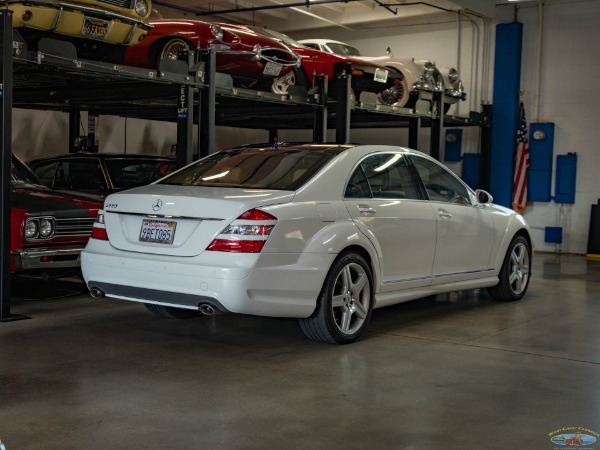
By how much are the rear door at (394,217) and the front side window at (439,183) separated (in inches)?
7.0

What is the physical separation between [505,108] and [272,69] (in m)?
7.50

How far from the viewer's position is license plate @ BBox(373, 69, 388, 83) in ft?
36.7

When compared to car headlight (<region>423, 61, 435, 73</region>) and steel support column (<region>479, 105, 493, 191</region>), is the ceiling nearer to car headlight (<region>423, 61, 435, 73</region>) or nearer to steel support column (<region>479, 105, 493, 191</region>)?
steel support column (<region>479, 105, 493, 191</region>)

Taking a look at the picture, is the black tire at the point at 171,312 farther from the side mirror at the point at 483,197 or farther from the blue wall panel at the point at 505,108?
the blue wall panel at the point at 505,108

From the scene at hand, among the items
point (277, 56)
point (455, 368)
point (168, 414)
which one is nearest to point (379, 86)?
point (277, 56)

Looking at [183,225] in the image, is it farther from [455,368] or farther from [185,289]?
[455,368]

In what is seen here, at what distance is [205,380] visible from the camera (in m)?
4.53

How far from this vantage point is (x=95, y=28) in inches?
292

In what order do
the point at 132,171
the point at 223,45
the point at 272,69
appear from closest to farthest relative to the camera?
the point at 223,45
the point at 132,171
the point at 272,69

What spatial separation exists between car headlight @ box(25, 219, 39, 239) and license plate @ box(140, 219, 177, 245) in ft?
6.20

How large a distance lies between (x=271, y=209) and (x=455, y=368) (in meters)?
1.51

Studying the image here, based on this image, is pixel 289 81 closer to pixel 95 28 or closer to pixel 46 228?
pixel 95 28

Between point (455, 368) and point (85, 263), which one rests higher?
point (85, 263)

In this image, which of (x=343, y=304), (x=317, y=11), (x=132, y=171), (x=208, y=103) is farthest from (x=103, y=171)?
(x=317, y=11)
